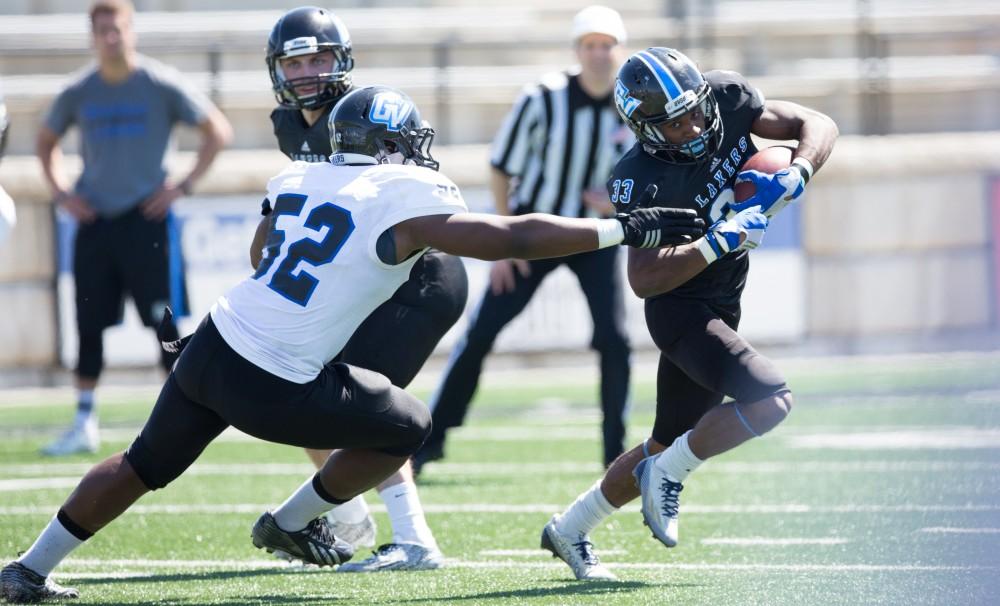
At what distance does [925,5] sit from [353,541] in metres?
11.3

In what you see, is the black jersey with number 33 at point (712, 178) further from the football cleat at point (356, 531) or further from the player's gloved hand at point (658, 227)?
the football cleat at point (356, 531)

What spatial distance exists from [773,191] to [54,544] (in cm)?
203

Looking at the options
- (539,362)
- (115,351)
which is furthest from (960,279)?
(115,351)

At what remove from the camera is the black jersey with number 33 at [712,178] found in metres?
4.21

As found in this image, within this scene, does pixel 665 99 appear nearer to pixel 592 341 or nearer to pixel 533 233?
pixel 533 233

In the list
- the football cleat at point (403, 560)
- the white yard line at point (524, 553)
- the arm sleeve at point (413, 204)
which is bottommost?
the white yard line at point (524, 553)

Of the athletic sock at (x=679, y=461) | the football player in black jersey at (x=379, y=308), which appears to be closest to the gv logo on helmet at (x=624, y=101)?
the football player in black jersey at (x=379, y=308)

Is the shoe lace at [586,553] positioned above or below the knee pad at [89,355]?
above

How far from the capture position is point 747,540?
4.84m

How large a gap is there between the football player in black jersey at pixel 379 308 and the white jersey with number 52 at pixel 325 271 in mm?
549

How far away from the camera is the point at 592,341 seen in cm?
636

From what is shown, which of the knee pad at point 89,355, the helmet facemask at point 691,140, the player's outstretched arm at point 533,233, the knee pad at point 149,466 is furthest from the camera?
the knee pad at point 89,355

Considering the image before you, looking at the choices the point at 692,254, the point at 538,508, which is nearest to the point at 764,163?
the point at 692,254

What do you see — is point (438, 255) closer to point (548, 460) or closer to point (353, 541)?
point (353, 541)
